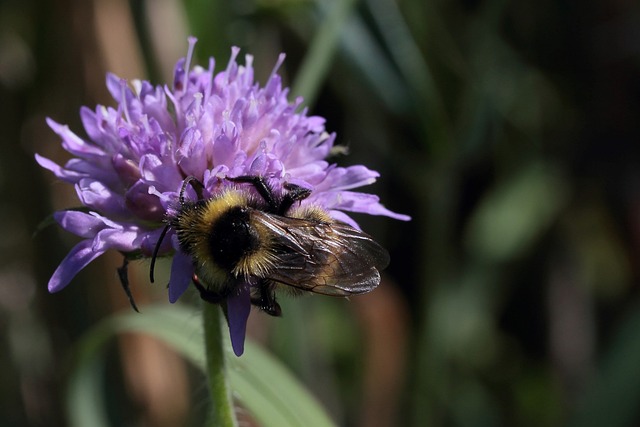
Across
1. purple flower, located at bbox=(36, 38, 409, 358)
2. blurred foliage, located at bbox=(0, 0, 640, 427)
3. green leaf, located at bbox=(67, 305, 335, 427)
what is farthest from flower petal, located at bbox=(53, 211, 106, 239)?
blurred foliage, located at bbox=(0, 0, 640, 427)

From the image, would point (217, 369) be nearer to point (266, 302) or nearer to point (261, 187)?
point (266, 302)

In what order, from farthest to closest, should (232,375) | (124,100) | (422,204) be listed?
(422,204) < (232,375) < (124,100)

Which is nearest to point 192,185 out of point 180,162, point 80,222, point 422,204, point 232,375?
point 180,162

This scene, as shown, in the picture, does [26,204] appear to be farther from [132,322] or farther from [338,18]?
[338,18]

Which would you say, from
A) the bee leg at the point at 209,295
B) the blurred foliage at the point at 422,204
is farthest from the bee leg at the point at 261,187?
the blurred foliage at the point at 422,204

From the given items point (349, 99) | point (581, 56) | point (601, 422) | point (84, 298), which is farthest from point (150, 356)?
point (581, 56)

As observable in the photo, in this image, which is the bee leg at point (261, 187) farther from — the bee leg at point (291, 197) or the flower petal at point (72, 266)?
the flower petal at point (72, 266)
